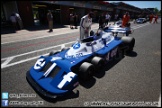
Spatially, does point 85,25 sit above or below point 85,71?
above

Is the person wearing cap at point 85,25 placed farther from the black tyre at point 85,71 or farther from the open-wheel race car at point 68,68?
the black tyre at point 85,71

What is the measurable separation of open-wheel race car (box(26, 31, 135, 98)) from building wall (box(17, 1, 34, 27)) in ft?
40.4

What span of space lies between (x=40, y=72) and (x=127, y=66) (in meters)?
2.85

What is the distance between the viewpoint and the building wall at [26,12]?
1345 cm

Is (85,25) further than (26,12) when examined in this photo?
No

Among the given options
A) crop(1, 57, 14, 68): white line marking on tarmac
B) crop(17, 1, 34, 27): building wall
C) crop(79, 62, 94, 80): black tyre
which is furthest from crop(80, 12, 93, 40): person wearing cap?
crop(17, 1, 34, 27): building wall

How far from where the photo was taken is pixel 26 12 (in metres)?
14.0

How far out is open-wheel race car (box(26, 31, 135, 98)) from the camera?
2.69 meters

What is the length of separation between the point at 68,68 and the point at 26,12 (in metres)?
13.6

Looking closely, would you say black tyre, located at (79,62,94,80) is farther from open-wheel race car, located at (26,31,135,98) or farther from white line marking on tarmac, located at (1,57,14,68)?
white line marking on tarmac, located at (1,57,14,68)

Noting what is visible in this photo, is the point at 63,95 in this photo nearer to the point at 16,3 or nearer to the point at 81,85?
the point at 81,85

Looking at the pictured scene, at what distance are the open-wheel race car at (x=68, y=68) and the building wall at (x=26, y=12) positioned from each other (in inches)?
484

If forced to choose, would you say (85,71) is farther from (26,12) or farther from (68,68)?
(26,12)

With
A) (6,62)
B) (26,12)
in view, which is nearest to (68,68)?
(6,62)
